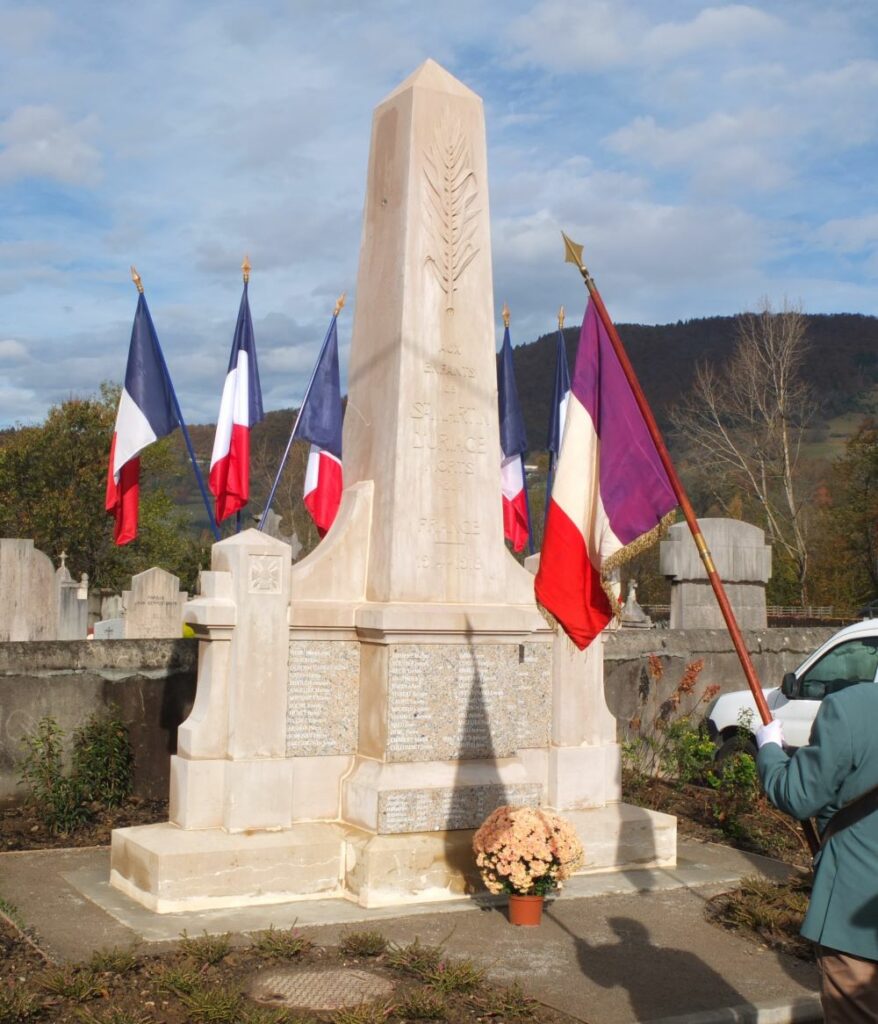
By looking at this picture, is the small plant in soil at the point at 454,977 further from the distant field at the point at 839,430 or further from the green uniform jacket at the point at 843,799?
the distant field at the point at 839,430

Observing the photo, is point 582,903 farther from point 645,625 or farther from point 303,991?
point 645,625

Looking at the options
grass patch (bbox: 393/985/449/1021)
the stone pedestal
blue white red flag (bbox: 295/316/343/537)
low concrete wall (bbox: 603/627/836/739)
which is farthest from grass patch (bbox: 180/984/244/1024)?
the stone pedestal

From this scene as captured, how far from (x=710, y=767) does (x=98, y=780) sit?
17.7ft

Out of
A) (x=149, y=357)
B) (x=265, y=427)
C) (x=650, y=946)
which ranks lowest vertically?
(x=650, y=946)

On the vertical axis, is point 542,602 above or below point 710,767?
above

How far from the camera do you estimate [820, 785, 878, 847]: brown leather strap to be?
13.4 feet

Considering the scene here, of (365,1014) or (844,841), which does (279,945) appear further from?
(844,841)

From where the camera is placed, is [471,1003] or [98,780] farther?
[98,780]

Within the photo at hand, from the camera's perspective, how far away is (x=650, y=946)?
704cm

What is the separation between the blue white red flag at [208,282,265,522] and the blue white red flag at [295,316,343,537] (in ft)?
1.68

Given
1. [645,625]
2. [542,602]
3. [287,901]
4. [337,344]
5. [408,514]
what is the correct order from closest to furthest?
[542,602] → [287,901] → [408,514] → [337,344] → [645,625]

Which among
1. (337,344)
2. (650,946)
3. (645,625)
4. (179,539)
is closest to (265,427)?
(179,539)

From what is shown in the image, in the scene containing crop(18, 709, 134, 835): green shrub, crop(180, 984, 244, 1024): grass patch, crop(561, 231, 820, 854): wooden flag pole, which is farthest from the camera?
crop(18, 709, 134, 835): green shrub

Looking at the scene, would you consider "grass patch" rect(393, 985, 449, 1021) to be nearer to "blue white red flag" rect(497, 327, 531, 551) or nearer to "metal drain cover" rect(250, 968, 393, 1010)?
"metal drain cover" rect(250, 968, 393, 1010)
